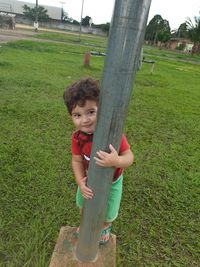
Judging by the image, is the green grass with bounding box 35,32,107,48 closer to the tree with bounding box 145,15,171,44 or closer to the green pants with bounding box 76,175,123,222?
the green pants with bounding box 76,175,123,222

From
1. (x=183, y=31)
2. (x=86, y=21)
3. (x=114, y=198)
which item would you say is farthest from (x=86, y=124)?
(x=86, y=21)

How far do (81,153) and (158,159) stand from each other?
6.93 feet

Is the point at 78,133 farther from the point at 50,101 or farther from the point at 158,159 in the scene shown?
the point at 50,101

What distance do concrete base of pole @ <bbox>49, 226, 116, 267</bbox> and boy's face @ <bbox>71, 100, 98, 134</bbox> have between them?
2.76 feet

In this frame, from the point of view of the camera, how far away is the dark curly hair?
1.41 m

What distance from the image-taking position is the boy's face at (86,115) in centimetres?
142

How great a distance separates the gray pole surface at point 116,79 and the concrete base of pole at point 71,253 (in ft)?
1.65

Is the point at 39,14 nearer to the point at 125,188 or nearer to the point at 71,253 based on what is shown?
the point at 125,188

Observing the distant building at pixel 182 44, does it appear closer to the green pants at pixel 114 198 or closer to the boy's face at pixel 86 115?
the green pants at pixel 114 198

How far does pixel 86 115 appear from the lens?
144 centimetres

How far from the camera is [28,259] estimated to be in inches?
76.0

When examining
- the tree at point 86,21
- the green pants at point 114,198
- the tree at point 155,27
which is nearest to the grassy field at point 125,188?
the green pants at point 114,198

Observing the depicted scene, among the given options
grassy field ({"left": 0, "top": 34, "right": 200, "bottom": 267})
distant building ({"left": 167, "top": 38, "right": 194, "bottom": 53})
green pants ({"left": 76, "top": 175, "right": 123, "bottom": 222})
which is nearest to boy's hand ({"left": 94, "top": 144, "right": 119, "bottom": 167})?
green pants ({"left": 76, "top": 175, "right": 123, "bottom": 222})

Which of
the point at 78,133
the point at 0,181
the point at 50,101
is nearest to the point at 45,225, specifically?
the point at 0,181
